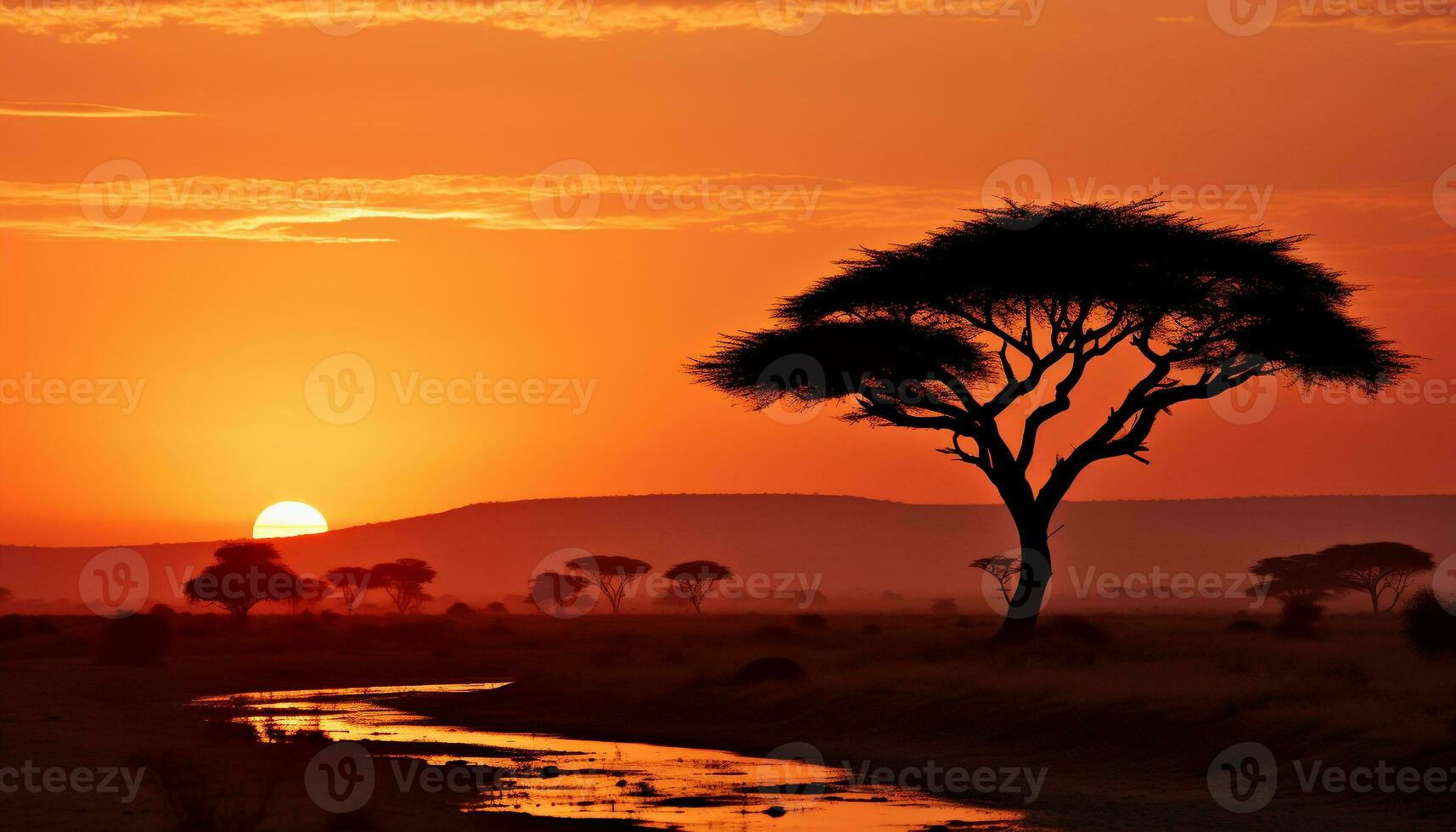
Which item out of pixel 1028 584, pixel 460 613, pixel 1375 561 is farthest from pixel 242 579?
pixel 1028 584

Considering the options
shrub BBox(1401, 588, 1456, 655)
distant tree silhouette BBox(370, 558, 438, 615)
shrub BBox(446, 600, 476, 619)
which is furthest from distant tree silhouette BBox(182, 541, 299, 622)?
shrub BBox(1401, 588, 1456, 655)

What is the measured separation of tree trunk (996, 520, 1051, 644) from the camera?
125 ft

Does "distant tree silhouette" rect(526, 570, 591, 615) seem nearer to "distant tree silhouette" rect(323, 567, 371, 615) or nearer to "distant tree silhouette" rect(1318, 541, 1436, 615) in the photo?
"distant tree silhouette" rect(323, 567, 371, 615)

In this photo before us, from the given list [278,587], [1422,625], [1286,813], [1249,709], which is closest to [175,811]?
[1286,813]

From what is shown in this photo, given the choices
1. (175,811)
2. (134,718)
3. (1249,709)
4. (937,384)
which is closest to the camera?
(175,811)

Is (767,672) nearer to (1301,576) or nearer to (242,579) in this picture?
(242,579)

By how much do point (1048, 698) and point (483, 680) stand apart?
22.7 metres

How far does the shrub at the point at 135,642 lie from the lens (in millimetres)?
53125

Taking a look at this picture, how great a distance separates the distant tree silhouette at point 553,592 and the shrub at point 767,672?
102954 mm

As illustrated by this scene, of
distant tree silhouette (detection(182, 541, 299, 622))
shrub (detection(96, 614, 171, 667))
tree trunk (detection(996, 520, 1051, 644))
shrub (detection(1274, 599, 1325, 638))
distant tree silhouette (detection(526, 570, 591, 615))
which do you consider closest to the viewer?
tree trunk (detection(996, 520, 1051, 644))

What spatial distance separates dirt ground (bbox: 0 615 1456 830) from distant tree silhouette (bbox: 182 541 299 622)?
147 feet

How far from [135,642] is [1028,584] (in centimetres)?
3055

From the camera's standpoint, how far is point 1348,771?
21.3 m

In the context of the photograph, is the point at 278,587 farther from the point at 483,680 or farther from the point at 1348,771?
the point at 1348,771
